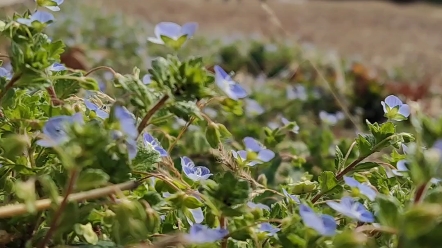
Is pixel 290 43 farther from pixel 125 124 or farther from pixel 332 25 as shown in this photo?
pixel 125 124

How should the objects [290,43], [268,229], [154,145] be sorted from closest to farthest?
[268,229] < [154,145] < [290,43]

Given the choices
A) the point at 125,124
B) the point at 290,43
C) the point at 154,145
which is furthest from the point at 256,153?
the point at 290,43

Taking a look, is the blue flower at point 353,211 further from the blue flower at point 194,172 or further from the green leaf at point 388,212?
the blue flower at point 194,172

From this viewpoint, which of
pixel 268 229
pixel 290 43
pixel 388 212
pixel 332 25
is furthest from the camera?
pixel 332 25

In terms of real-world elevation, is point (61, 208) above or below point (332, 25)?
above

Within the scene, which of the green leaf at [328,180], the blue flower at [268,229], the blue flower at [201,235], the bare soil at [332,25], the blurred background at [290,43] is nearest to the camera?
the blue flower at [201,235]

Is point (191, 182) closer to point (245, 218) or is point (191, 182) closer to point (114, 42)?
point (245, 218)

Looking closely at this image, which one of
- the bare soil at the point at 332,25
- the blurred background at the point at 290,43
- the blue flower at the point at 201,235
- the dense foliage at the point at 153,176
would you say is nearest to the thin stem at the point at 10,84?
the dense foliage at the point at 153,176

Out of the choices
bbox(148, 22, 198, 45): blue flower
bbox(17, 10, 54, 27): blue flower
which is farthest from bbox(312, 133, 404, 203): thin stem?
bbox(17, 10, 54, 27): blue flower

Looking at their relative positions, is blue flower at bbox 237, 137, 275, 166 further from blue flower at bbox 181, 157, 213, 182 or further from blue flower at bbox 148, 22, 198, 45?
blue flower at bbox 148, 22, 198, 45
